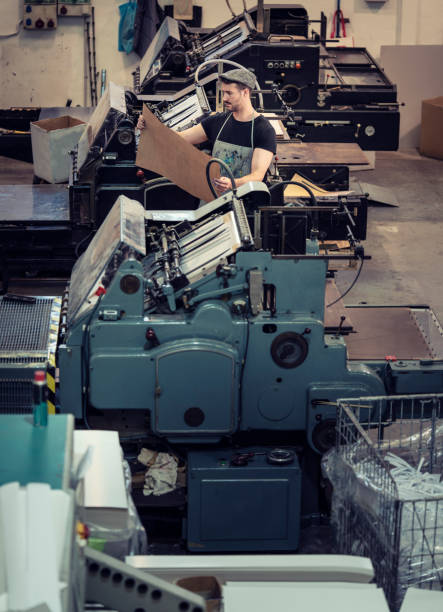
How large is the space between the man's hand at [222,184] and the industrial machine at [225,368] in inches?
19.7

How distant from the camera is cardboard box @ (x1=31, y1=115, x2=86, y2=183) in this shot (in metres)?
6.99

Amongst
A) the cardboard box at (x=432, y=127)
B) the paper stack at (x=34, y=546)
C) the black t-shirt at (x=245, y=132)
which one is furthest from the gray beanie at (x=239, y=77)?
the cardboard box at (x=432, y=127)

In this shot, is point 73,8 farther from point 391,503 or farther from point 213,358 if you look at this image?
point 391,503

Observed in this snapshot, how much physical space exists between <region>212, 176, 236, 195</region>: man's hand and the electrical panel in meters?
6.54

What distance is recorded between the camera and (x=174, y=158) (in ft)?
16.1

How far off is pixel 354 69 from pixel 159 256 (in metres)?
4.97

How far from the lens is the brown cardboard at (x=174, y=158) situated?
190 inches

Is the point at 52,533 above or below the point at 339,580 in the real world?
above

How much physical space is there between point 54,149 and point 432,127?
514cm

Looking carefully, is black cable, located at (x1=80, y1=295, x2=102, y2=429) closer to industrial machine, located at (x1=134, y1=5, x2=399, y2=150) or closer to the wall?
industrial machine, located at (x1=134, y1=5, x2=399, y2=150)

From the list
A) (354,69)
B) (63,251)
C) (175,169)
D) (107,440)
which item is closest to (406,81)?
(354,69)

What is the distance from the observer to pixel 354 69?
870 cm

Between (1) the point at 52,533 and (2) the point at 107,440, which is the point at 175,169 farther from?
(1) the point at 52,533

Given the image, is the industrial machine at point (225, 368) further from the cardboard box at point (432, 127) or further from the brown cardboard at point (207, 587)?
the cardboard box at point (432, 127)
